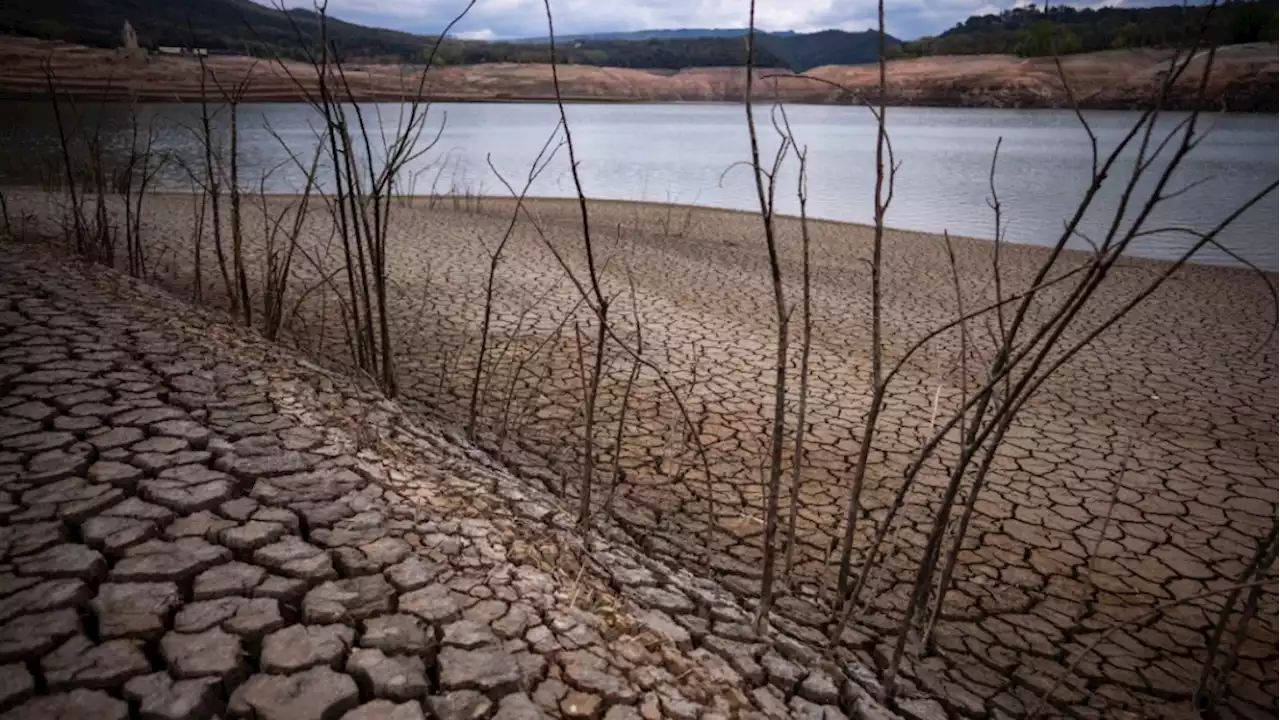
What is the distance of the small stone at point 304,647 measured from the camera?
1446mm

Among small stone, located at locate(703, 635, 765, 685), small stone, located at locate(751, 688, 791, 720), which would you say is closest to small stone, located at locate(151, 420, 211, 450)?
small stone, located at locate(703, 635, 765, 685)

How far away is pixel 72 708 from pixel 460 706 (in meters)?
0.70

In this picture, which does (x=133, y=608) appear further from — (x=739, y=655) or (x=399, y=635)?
(x=739, y=655)

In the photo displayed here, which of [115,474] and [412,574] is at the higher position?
[115,474]

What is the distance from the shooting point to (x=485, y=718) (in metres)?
1.41

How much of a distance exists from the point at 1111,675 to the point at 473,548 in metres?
2.13

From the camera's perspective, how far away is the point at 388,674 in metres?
1.47

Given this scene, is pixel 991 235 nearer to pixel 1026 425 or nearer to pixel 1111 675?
pixel 1026 425

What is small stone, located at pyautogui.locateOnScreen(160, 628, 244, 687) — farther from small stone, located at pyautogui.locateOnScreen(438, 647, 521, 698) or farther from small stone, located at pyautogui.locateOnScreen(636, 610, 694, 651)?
small stone, located at pyautogui.locateOnScreen(636, 610, 694, 651)

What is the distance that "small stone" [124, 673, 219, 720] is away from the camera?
129 centimetres

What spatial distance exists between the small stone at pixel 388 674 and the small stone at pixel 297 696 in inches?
1.3

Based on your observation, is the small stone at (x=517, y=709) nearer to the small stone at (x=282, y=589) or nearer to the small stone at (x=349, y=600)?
the small stone at (x=349, y=600)

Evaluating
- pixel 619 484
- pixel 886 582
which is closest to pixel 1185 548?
pixel 886 582

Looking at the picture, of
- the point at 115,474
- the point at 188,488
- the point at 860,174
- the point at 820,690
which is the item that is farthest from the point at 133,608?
the point at 860,174
